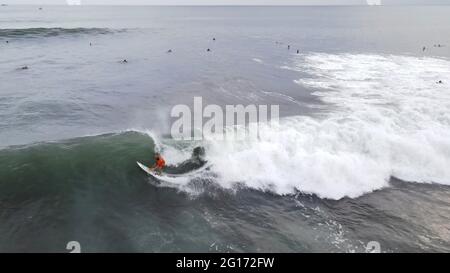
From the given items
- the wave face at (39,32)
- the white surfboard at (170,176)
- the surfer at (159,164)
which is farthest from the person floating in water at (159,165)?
the wave face at (39,32)

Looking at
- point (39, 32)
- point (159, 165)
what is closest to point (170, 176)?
point (159, 165)

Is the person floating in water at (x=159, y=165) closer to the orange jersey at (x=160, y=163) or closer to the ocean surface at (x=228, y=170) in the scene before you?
the orange jersey at (x=160, y=163)

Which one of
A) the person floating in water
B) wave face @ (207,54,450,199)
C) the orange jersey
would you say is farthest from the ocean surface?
the orange jersey

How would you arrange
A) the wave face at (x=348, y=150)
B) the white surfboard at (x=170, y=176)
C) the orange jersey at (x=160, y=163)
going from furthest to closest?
the wave face at (x=348, y=150) < the orange jersey at (x=160, y=163) < the white surfboard at (x=170, y=176)

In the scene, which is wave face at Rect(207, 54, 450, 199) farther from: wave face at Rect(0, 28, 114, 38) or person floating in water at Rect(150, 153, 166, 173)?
wave face at Rect(0, 28, 114, 38)
